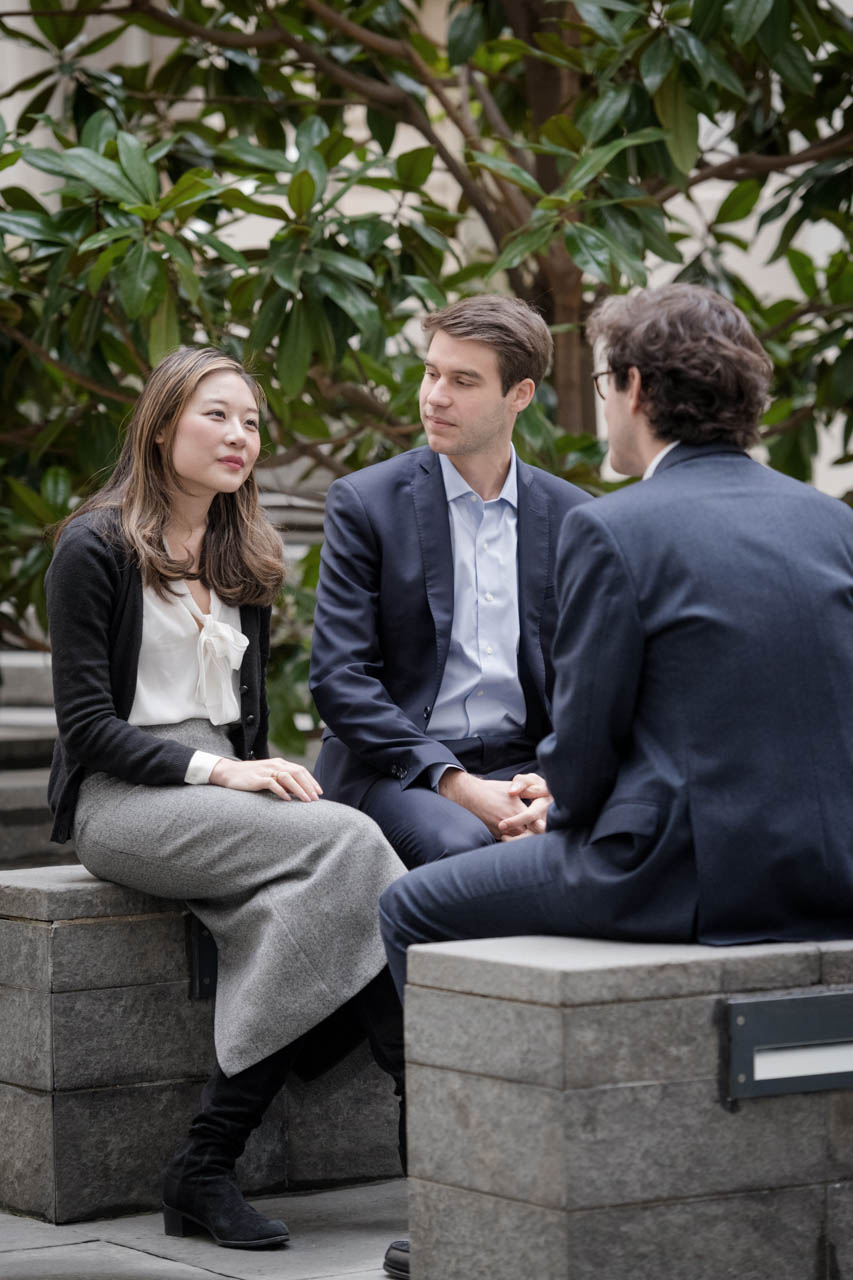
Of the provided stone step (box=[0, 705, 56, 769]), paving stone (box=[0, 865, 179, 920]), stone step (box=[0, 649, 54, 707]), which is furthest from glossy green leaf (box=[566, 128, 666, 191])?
stone step (box=[0, 649, 54, 707])

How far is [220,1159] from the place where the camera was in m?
3.07

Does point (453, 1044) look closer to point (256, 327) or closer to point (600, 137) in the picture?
point (256, 327)

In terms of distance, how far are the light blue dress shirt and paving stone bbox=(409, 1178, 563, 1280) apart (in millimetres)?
1227

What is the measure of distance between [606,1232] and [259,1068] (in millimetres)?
1001

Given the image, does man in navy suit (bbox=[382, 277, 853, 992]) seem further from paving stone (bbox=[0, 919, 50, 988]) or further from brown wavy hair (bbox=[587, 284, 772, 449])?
paving stone (bbox=[0, 919, 50, 988])

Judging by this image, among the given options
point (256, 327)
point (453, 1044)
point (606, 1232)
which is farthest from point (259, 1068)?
point (256, 327)

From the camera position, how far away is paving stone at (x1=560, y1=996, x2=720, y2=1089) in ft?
7.26

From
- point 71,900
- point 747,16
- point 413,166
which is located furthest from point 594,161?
point 71,900

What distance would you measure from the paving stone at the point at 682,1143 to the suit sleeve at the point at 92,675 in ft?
3.91

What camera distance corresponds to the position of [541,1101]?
2.23 m

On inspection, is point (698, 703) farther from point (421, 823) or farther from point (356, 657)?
point (356, 657)

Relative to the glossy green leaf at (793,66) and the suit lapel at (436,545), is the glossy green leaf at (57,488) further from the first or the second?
the glossy green leaf at (793,66)

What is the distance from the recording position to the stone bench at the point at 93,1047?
3.18 metres

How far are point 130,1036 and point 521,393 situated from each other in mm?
1475
